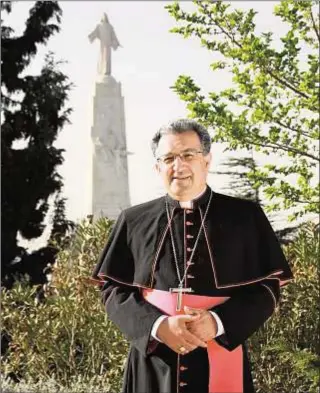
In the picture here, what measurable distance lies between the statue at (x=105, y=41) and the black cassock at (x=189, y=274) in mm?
8860

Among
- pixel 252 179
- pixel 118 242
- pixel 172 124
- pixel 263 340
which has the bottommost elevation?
pixel 263 340

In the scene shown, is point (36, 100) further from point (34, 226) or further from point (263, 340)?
point (263, 340)

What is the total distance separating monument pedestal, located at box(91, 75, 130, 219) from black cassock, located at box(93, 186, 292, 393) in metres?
8.27

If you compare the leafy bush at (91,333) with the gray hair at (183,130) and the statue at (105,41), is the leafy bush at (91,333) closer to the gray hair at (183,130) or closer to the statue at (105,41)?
the gray hair at (183,130)

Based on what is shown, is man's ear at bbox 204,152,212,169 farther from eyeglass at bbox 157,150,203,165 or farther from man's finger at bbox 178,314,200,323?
man's finger at bbox 178,314,200,323

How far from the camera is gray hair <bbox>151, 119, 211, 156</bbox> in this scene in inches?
95.7

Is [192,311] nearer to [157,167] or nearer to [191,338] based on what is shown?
[191,338]

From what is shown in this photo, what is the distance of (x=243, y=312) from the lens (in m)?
2.39

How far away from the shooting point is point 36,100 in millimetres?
9898

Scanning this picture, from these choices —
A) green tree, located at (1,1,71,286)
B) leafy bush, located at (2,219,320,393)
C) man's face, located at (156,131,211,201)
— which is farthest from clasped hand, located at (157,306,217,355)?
green tree, located at (1,1,71,286)

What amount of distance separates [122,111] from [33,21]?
199 cm

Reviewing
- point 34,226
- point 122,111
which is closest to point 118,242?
point 34,226

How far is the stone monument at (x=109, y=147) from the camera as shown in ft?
35.9

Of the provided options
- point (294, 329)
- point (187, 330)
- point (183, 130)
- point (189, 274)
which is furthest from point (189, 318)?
point (294, 329)
